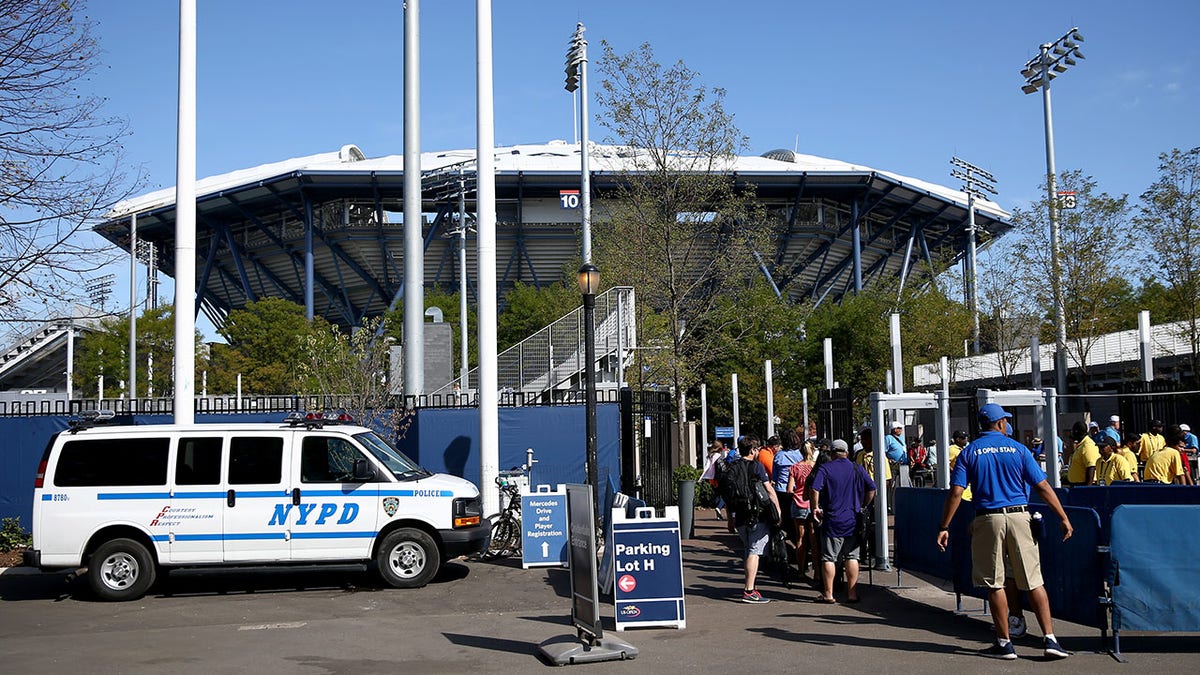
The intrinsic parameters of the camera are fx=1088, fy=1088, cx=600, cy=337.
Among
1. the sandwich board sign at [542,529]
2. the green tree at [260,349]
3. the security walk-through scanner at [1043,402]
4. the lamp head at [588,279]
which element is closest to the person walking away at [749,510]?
the security walk-through scanner at [1043,402]

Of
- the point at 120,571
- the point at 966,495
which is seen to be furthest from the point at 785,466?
the point at 120,571

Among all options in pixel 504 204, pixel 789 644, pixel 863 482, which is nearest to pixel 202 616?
pixel 789 644

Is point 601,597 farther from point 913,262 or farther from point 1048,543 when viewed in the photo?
point 913,262

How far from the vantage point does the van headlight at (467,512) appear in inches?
537

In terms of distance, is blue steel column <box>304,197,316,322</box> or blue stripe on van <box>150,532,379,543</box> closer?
blue stripe on van <box>150,532,379,543</box>

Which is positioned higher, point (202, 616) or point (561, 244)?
point (561, 244)

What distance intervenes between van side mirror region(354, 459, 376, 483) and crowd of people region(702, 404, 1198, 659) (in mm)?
4239

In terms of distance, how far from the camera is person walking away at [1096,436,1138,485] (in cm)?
1453

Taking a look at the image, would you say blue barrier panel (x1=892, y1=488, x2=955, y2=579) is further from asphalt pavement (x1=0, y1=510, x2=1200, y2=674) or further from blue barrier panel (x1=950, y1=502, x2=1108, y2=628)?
blue barrier panel (x1=950, y1=502, x2=1108, y2=628)

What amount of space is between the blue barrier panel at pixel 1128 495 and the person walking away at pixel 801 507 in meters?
2.81

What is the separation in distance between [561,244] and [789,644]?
55930 millimetres

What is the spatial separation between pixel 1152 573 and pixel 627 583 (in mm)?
4521

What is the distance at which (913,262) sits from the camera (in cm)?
7275

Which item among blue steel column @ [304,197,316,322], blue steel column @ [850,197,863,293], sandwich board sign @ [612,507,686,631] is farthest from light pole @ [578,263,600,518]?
blue steel column @ [850,197,863,293]
